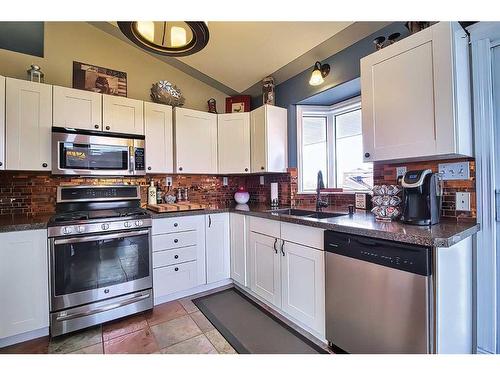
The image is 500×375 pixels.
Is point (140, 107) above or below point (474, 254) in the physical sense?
above

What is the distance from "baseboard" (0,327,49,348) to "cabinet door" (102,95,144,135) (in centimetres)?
178

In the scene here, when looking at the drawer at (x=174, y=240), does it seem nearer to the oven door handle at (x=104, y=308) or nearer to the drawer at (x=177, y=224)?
the drawer at (x=177, y=224)

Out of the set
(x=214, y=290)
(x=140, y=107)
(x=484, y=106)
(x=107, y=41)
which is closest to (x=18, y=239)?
(x=140, y=107)

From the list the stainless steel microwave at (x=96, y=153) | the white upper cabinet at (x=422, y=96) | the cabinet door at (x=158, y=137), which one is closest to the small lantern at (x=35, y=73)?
the stainless steel microwave at (x=96, y=153)

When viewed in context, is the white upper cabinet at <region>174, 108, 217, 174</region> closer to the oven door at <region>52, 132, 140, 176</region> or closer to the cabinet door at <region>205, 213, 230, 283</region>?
the oven door at <region>52, 132, 140, 176</region>

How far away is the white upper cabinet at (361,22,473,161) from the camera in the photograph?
4.22 feet

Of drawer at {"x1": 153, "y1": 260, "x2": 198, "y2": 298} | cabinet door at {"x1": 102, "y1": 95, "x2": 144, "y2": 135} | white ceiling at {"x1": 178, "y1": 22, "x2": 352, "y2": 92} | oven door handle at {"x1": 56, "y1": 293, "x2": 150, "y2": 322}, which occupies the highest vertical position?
white ceiling at {"x1": 178, "y1": 22, "x2": 352, "y2": 92}

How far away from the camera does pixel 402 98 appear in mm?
1460

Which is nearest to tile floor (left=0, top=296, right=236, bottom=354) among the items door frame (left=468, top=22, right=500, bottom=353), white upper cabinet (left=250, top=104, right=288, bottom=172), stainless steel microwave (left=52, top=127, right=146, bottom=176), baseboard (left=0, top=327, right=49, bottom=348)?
baseboard (left=0, top=327, right=49, bottom=348)

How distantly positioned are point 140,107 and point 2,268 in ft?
5.77

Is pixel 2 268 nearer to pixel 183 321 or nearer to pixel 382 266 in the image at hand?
pixel 183 321

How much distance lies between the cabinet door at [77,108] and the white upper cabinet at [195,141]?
768 mm

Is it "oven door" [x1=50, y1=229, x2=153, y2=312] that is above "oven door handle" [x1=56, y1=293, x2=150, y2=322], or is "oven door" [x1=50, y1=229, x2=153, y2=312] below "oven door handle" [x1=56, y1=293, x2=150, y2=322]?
above

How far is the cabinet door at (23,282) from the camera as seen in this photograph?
1.60m
